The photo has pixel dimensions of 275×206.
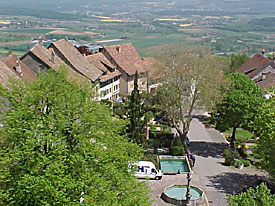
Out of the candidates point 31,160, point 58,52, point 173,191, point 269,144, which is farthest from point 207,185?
point 58,52

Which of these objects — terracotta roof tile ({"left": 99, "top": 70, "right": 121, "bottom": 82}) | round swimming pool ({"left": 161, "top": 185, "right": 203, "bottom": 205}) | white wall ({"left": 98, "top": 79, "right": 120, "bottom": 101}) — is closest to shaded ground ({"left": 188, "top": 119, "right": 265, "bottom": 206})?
round swimming pool ({"left": 161, "top": 185, "right": 203, "bottom": 205})

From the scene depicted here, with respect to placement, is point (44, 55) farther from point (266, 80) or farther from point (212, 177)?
point (266, 80)

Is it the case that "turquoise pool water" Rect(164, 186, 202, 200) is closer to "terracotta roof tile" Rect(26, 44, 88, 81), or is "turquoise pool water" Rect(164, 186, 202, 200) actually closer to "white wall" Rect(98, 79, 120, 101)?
"terracotta roof tile" Rect(26, 44, 88, 81)

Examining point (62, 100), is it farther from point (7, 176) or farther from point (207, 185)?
point (207, 185)

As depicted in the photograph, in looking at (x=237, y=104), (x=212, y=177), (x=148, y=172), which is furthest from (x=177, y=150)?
(x=237, y=104)

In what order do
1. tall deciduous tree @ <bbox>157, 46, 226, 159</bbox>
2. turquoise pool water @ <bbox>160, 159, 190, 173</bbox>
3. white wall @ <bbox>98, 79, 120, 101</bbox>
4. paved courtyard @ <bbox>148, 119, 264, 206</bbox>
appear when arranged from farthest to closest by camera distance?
white wall @ <bbox>98, 79, 120, 101</bbox> < tall deciduous tree @ <bbox>157, 46, 226, 159</bbox> < turquoise pool water @ <bbox>160, 159, 190, 173</bbox> < paved courtyard @ <bbox>148, 119, 264, 206</bbox>
